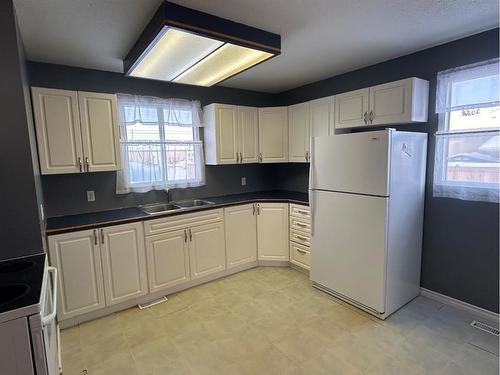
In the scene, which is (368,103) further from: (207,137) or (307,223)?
(207,137)

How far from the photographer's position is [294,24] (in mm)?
2016

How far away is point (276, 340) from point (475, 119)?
8.36 feet

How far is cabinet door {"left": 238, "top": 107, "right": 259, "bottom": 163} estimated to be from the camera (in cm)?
369

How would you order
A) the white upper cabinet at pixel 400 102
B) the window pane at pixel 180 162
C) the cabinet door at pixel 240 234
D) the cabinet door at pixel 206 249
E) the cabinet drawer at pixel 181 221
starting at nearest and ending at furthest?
the white upper cabinet at pixel 400 102, the cabinet drawer at pixel 181 221, the cabinet door at pixel 206 249, the cabinet door at pixel 240 234, the window pane at pixel 180 162

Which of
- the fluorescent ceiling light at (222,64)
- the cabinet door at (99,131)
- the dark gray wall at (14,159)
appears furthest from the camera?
the cabinet door at (99,131)

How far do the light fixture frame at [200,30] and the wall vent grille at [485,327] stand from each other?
2.86 metres

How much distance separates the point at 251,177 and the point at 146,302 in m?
2.27

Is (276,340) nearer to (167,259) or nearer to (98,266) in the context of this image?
(167,259)

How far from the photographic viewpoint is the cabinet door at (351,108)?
2868 mm

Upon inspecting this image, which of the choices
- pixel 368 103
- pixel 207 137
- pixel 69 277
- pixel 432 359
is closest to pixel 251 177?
pixel 207 137

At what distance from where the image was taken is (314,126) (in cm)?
344

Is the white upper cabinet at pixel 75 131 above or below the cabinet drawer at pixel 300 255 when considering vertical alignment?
above

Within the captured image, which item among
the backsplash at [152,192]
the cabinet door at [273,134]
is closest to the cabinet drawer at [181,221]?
the backsplash at [152,192]

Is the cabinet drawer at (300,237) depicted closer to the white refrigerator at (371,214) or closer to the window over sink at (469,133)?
the white refrigerator at (371,214)
